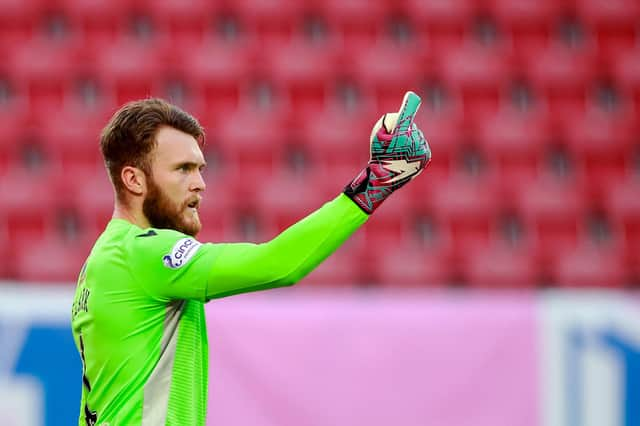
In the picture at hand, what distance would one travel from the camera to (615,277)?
247 inches

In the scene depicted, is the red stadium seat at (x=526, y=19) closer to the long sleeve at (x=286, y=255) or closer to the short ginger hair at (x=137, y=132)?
the short ginger hair at (x=137, y=132)

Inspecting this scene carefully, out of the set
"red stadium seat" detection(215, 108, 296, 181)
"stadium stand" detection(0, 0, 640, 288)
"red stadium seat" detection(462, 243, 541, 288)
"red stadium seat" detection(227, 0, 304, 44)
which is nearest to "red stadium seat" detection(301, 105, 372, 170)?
"stadium stand" detection(0, 0, 640, 288)

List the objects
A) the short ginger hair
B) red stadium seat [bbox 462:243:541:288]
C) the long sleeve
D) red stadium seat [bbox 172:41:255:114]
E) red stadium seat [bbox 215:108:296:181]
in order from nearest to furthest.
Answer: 1. the long sleeve
2. the short ginger hair
3. red stadium seat [bbox 462:243:541:288]
4. red stadium seat [bbox 215:108:296:181]
5. red stadium seat [bbox 172:41:255:114]

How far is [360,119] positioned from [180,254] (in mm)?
5291

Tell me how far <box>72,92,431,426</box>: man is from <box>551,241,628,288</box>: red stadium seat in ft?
15.0

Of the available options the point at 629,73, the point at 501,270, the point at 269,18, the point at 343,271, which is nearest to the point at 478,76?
the point at 629,73

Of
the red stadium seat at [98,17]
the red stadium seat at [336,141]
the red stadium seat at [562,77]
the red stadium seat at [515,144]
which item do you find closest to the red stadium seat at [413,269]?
the red stadium seat at [336,141]

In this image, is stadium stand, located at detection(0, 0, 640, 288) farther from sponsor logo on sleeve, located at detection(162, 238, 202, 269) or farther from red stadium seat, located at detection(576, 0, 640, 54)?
sponsor logo on sleeve, located at detection(162, 238, 202, 269)

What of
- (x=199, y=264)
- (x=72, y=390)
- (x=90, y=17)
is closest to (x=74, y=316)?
(x=199, y=264)

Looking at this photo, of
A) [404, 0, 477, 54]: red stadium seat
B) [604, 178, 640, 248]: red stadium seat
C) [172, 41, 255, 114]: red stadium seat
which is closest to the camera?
[604, 178, 640, 248]: red stadium seat

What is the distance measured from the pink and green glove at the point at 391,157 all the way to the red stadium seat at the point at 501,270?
437 cm

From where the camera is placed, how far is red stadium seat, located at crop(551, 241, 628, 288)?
20.5ft

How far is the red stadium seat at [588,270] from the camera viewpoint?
6.26 metres

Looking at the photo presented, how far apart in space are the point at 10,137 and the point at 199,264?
17.9 ft
